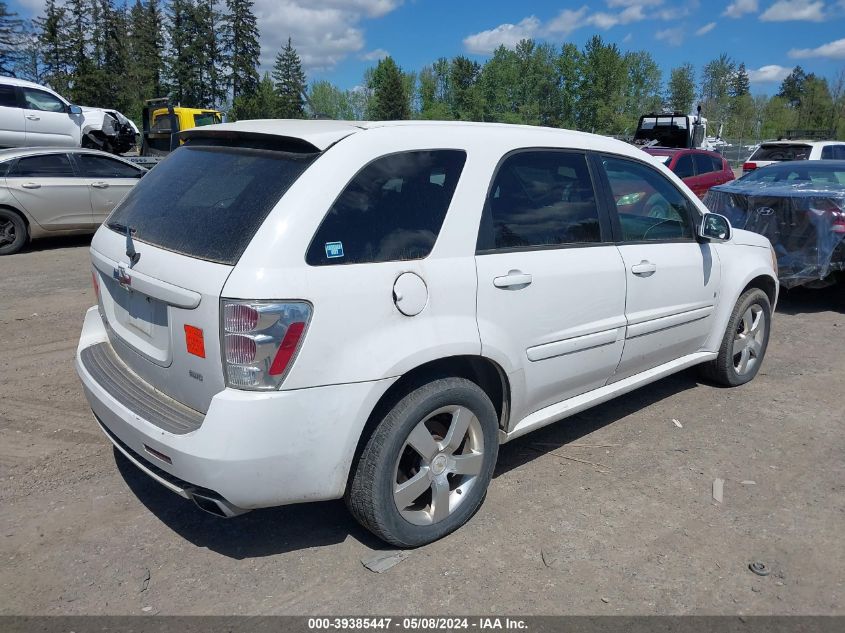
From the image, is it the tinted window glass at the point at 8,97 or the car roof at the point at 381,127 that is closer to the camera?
the car roof at the point at 381,127

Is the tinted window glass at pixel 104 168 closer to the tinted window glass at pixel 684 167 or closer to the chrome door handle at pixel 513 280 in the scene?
the chrome door handle at pixel 513 280

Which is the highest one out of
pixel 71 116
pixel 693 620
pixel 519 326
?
pixel 71 116

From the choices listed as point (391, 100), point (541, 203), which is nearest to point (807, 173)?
point (541, 203)

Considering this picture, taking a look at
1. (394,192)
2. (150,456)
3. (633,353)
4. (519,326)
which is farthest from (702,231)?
(150,456)

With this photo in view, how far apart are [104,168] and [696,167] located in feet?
36.4

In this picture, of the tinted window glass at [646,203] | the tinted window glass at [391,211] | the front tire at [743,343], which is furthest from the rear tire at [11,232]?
the front tire at [743,343]

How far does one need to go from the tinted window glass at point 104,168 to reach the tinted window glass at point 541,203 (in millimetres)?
9030

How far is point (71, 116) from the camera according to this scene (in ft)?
49.1

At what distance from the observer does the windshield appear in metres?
7.88

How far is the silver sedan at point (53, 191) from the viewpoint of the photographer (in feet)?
31.2

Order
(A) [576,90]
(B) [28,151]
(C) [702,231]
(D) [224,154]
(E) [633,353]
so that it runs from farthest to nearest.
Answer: (A) [576,90]
(B) [28,151]
(C) [702,231]
(E) [633,353]
(D) [224,154]

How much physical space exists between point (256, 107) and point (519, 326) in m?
57.4

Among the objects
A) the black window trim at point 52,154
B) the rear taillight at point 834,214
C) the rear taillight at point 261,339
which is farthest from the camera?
the black window trim at point 52,154

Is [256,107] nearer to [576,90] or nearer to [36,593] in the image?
[576,90]
